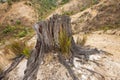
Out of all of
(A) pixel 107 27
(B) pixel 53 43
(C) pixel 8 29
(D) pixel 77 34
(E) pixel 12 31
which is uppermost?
(B) pixel 53 43

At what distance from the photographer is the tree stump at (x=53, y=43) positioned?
6.25m

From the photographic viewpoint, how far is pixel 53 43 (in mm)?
6457

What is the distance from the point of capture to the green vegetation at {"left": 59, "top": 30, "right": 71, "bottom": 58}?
623cm

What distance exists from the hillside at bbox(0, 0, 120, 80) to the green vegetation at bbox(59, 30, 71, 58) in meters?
0.24

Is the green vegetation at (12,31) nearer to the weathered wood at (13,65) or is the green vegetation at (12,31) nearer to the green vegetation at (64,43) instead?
the weathered wood at (13,65)

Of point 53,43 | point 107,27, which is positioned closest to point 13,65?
point 53,43

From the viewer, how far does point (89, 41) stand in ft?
30.4

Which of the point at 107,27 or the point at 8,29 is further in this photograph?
the point at 8,29

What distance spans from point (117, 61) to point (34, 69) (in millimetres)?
2240

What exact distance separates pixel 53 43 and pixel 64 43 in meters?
0.34

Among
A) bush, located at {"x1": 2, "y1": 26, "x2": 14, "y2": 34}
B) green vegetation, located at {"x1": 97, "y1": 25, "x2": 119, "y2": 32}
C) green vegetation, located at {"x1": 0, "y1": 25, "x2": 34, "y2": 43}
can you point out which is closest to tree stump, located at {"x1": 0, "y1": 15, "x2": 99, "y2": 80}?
green vegetation, located at {"x1": 97, "y1": 25, "x2": 119, "y2": 32}

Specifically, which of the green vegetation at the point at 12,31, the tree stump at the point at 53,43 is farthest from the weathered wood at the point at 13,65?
the green vegetation at the point at 12,31

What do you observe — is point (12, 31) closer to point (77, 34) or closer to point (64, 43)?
point (77, 34)

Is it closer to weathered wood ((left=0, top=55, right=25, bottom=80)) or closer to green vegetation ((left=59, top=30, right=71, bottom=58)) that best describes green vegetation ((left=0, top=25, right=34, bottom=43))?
weathered wood ((left=0, top=55, right=25, bottom=80))
